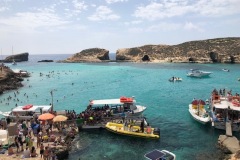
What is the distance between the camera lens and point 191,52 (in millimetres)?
159625

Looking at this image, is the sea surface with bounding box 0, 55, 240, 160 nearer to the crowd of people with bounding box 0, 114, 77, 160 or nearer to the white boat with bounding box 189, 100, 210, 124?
the white boat with bounding box 189, 100, 210, 124

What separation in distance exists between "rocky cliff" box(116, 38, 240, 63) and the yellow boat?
116m

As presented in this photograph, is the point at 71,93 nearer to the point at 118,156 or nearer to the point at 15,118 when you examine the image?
the point at 15,118

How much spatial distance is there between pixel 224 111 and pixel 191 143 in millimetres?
7660

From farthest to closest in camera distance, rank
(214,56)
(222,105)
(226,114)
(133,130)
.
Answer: (214,56), (222,105), (226,114), (133,130)

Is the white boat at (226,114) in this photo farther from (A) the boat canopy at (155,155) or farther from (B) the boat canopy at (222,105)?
(A) the boat canopy at (155,155)

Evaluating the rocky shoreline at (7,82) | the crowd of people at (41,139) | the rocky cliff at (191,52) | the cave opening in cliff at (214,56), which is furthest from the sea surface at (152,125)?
the rocky cliff at (191,52)

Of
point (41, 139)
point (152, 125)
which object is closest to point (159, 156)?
point (41, 139)

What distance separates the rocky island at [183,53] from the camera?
473 ft

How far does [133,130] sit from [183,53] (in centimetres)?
13586

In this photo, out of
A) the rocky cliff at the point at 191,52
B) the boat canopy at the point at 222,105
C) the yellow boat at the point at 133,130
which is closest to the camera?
the yellow boat at the point at 133,130

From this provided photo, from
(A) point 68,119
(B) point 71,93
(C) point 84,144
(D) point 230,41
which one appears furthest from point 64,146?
(D) point 230,41

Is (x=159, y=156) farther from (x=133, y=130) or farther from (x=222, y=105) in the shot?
(x=222, y=105)

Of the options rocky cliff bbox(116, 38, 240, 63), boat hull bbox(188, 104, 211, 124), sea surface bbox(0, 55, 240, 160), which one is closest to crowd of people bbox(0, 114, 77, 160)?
sea surface bbox(0, 55, 240, 160)
